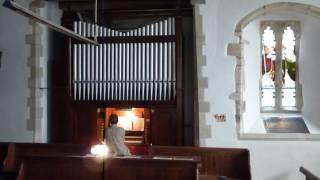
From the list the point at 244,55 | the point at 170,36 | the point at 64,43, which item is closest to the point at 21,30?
the point at 64,43

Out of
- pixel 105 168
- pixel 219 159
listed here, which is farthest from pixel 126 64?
pixel 105 168

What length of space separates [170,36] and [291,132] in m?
2.42

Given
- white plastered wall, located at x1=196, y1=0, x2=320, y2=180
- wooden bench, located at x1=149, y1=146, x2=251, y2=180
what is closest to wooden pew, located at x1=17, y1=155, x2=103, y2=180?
wooden bench, located at x1=149, y1=146, x2=251, y2=180

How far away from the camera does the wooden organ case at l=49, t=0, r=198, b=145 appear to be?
7.55 meters

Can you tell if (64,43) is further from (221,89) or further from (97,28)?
(221,89)

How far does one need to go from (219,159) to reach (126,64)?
2231 mm

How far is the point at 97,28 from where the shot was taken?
767 cm

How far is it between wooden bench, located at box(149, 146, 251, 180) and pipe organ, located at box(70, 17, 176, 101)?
113 cm

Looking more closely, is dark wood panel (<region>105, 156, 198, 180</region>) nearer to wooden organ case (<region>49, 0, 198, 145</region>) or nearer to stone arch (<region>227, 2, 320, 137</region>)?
stone arch (<region>227, 2, 320, 137</region>)

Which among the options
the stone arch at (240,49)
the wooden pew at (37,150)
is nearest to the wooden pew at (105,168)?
the wooden pew at (37,150)

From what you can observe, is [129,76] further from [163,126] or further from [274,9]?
[274,9]

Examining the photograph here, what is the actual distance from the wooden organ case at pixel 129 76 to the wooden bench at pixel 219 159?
0.83m

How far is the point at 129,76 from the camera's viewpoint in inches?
299

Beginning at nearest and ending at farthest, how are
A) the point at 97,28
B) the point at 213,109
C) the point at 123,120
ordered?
the point at 213,109, the point at 97,28, the point at 123,120
